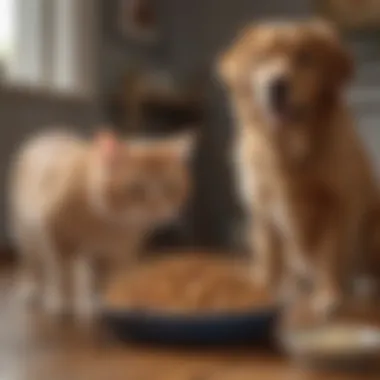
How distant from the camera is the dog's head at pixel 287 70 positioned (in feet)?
4.14

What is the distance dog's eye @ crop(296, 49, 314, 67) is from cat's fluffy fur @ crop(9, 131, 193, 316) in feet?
0.83

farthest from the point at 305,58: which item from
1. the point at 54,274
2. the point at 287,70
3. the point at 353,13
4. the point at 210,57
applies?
the point at 210,57

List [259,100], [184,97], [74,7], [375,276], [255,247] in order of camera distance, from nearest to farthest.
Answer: [259,100] < [255,247] < [375,276] < [74,7] < [184,97]

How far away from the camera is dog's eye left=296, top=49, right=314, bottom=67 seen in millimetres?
1273

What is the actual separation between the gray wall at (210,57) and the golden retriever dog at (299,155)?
1592 millimetres

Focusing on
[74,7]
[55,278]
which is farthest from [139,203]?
[74,7]

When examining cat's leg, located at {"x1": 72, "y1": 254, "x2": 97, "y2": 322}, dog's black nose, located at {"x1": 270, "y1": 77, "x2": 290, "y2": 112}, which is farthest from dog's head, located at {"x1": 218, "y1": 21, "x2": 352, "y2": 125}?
cat's leg, located at {"x1": 72, "y1": 254, "x2": 97, "y2": 322}

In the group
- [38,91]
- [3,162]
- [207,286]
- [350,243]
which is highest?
[38,91]

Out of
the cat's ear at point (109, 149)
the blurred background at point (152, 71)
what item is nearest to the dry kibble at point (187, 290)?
the cat's ear at point (109, 149)

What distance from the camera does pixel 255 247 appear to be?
4.54 ft

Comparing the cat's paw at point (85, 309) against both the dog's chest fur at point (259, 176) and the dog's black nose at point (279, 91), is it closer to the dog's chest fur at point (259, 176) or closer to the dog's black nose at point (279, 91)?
the dog's chest fur at point (259, 176)

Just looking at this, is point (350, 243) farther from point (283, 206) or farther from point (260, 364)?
point (260, 364)

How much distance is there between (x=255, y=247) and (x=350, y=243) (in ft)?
0.47

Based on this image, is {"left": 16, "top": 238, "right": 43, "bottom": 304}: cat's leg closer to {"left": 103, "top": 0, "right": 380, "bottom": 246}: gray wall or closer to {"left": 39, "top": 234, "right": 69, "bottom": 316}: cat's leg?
{"left": 39, "top": 234, "right": 69, "bottom": 316}: cat's leg
